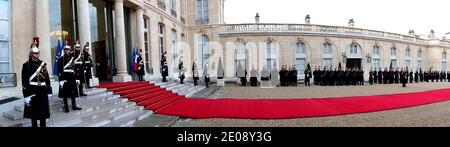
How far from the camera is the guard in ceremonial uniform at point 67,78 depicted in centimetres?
574

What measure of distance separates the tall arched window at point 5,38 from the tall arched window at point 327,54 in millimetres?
21220

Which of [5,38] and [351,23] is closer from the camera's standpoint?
[5,38]

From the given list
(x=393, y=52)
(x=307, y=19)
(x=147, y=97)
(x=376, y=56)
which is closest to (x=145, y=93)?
(x=147, y=97)

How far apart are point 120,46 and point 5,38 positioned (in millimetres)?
4435

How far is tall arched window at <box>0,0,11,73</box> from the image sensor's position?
671 centimetres

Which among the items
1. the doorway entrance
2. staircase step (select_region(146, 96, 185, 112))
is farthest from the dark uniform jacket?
the doorway entrance

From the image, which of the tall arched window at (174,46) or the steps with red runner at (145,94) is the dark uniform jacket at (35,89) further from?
the tall arched window at (174,46)

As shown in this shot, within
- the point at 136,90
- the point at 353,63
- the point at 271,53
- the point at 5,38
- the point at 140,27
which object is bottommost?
the point at 136,90

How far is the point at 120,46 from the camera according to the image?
1100 centimetres

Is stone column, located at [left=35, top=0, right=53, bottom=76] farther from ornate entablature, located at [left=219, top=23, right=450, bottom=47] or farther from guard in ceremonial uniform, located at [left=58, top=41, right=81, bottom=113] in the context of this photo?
ornate entablature, located at [left=219, top=23, right=450, bottom=47]

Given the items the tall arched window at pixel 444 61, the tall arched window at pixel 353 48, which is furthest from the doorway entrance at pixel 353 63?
the tall arched window at pixel 444 61

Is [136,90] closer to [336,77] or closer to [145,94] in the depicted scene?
[145,94]

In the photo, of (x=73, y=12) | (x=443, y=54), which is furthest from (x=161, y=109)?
(x=443, y=54)
